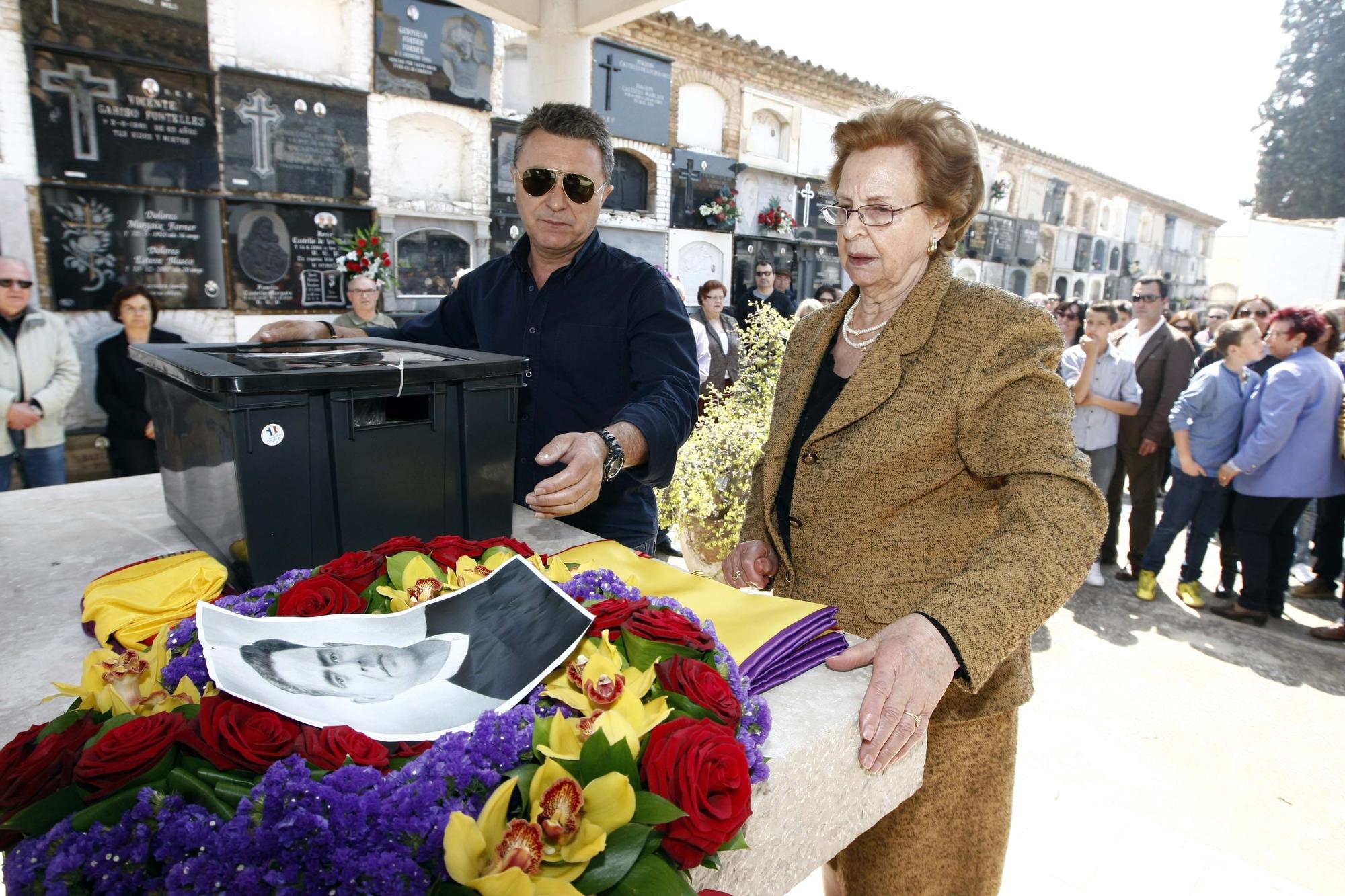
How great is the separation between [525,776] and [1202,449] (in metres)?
5.79

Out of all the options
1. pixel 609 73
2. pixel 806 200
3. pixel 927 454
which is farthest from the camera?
pixel 806 200

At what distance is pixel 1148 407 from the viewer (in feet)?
18.9

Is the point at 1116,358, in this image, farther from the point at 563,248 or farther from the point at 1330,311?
the point at 563,248

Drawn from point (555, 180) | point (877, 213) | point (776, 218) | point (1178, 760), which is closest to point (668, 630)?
point (877, 213)

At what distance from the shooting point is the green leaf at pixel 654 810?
643mm

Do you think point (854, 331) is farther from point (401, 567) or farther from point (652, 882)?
point (652, 882)

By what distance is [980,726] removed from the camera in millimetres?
1430

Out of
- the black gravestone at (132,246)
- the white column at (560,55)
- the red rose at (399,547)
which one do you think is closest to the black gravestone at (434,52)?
the black gravestone at (132,246)

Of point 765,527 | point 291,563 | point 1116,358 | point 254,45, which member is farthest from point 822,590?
point 254,45

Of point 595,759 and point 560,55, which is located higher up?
point 560,55

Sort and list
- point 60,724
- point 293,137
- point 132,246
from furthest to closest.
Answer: point 293,137, point 132,246, point 60,724

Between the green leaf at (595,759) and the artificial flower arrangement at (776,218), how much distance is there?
43.3 ft

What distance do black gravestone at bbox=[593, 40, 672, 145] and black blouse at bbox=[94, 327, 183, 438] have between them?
6.92 meters

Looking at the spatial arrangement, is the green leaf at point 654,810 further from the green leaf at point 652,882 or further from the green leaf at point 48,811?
the green leaf at point 48,811
